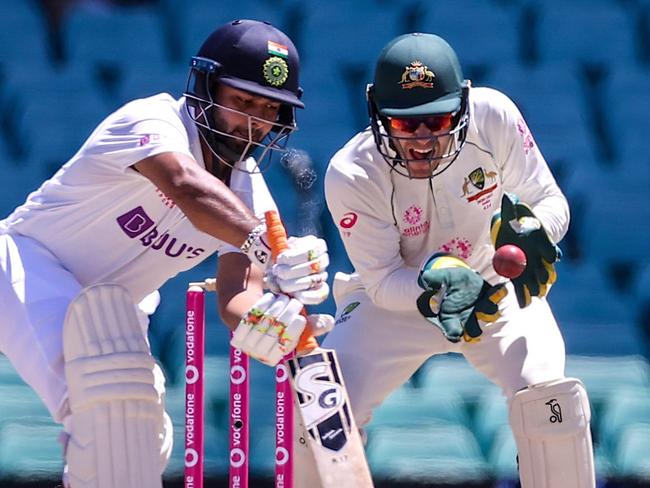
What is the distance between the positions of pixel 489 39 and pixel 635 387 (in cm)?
103

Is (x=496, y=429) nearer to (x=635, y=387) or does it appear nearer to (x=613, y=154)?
(x=635, y=387)

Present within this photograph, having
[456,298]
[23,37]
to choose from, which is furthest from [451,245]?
[23,37]

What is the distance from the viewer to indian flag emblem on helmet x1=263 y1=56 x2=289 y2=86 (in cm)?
307

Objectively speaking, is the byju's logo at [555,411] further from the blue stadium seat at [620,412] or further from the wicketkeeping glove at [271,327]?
the blue stadium seat at [620,412]

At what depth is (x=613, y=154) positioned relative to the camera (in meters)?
4.22

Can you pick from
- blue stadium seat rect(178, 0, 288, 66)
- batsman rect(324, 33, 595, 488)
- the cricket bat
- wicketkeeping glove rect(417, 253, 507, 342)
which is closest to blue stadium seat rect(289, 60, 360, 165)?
blue stadium seat rect(178, 0, 288, 66)

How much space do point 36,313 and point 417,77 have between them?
925 mm

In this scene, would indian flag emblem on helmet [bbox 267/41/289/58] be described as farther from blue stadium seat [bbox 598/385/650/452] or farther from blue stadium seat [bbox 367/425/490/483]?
blue stadium seat [bbox 598/385/650/452]

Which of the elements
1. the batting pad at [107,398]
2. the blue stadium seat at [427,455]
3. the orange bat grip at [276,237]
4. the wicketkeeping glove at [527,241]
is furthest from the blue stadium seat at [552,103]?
the batting pad at [107,398]

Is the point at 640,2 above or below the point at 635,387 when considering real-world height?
above

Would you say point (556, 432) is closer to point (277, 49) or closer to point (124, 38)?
point (277, 49)

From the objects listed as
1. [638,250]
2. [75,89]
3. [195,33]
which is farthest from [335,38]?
[638,250]

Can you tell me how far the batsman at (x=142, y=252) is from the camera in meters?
2.71

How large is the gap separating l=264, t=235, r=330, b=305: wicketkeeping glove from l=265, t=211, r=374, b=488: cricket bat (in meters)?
0.15
